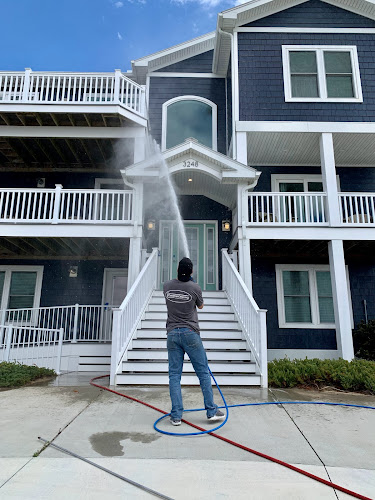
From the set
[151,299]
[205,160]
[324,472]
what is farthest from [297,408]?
[205,160]

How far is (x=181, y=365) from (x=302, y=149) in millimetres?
8610

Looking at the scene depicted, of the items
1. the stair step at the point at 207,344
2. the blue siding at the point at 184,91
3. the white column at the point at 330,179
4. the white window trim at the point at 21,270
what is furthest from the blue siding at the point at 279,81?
the white window trim at the point at 21,270

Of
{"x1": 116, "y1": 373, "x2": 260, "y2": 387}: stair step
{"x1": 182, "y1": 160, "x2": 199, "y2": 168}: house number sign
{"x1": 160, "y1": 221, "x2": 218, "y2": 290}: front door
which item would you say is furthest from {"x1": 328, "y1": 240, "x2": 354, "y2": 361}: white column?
{"x1": 182, "y1": 160, "x2": 199, "y2": 168}: house number sign

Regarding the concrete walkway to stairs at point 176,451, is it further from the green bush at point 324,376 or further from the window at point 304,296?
the window at point 304,296

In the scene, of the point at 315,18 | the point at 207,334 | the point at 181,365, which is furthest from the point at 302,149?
the point at 181,365

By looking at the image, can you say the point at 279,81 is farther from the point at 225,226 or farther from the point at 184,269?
the point at 184,269

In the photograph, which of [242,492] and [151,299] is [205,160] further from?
[242,492]

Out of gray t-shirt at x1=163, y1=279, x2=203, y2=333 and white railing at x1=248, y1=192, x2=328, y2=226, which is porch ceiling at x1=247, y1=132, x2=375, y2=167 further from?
gray t-shirt at x1=163, y1=279, x2=203, y2=333

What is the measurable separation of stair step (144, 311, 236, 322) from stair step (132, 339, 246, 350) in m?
0.93

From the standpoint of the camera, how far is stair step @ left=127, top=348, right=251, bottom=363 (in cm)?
625

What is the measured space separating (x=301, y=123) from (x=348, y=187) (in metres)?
2.70

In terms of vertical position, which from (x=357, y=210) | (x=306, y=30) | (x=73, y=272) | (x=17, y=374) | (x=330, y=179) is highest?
(x=306, y=30)

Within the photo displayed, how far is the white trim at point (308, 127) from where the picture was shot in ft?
32.2

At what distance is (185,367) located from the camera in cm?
601
